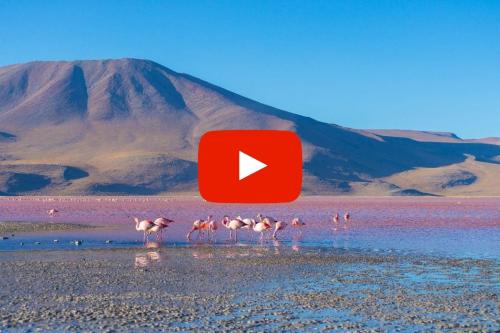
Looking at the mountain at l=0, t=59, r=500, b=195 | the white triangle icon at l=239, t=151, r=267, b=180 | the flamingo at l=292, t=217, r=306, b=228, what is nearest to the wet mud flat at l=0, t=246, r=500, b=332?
the white triangle icon at l=239, t=151, r=267, b=180

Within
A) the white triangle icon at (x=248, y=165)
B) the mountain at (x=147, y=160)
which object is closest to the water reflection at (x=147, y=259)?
the white triangle icon at (x=248, y=165)

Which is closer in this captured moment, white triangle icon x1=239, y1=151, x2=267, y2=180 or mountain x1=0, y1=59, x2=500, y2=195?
white triangle icon x1=239, y1=151, x2=267, y2=180

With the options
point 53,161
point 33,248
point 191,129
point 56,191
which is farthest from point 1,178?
point 33,248

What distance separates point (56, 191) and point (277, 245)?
10450 cm

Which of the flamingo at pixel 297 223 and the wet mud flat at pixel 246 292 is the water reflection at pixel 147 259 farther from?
the flamingo at pixel 297 223

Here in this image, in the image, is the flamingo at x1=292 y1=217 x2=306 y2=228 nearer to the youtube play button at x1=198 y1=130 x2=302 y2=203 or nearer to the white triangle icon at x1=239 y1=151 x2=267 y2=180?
the youtube play button at x1=198 y1=130 x2=302 y2=203

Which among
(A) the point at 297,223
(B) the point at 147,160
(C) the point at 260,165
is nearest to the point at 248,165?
(C) the point at 260,165

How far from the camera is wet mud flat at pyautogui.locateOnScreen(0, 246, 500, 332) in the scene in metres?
12.2

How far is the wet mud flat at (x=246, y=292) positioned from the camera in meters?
12.2

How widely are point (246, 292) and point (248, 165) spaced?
5.17 meters

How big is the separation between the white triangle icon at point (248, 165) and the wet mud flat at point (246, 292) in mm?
2709

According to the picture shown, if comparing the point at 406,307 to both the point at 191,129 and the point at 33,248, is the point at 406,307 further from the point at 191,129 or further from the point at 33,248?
the point at 191,129

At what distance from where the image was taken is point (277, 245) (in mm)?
27078

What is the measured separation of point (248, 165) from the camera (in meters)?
19.7
